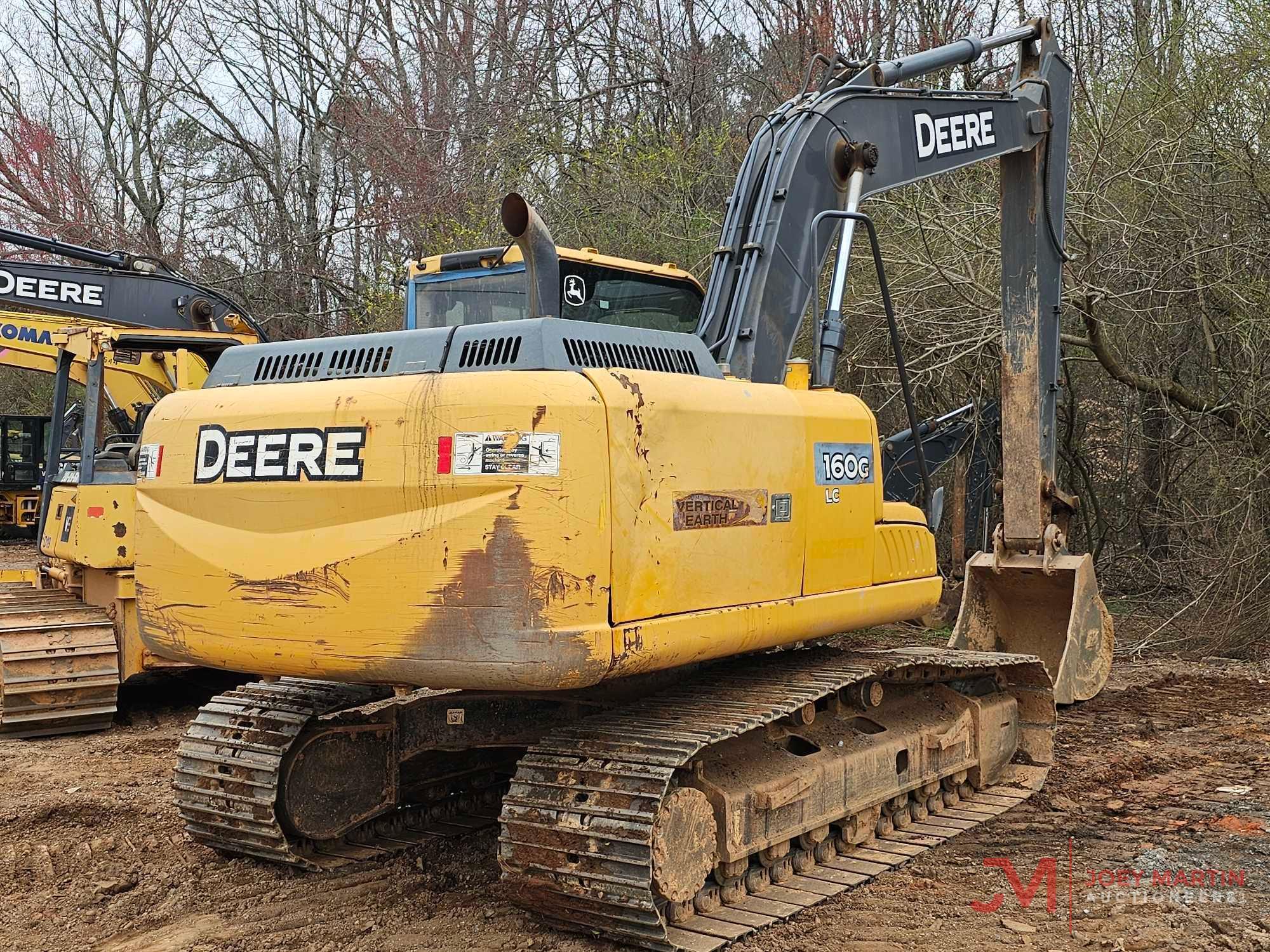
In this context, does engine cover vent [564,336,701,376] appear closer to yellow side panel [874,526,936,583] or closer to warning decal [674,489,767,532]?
warning decal [674,489,767,532]

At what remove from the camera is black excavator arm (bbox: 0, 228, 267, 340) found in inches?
385

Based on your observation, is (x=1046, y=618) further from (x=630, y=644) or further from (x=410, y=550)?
(x=410, y=550)

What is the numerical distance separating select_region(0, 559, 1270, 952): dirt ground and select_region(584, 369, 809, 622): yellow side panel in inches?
42.5

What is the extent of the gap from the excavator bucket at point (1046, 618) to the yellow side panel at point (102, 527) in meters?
4.65

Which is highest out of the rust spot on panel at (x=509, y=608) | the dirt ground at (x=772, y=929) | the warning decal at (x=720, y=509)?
the warning decal at (x=720, y=509)

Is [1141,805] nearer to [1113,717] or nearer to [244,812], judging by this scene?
[1113,717]

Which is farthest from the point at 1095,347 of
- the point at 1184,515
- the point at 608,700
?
the point at 608,700

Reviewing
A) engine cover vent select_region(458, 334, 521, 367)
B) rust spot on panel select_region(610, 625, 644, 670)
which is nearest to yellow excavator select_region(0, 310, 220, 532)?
engine cover vent select_region(458, 334, 521, 367)

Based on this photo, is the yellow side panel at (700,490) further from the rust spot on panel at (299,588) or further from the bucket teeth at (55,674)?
the bucket teeth at (55,674)

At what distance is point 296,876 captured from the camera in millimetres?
4578

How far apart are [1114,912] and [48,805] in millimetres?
4286

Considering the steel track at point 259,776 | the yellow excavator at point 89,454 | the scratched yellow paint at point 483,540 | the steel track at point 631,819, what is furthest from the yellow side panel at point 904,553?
the yellow excavator at point 89,454

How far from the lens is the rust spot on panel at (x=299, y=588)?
3588mm

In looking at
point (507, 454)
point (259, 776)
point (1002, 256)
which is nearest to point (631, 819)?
point (507, 454)
